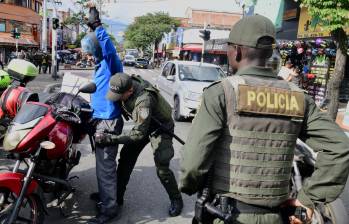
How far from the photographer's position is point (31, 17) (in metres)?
52.3

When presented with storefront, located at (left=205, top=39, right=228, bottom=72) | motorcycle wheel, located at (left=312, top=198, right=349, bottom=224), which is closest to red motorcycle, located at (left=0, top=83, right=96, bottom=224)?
motorcycle wheel, located at (left=312, top=198, right=349, bottom=224)

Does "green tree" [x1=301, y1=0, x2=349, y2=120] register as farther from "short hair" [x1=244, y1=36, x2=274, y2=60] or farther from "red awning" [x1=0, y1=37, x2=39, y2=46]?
"red awning" [x1=0, y1=37, x2=39, y2=46]

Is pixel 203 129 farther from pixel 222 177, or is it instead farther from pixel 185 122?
pixel 185 122

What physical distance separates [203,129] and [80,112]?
2337 mm

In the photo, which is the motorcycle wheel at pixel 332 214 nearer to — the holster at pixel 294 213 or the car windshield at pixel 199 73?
the holster at pixel 294 213

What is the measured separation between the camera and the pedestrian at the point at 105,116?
153 inches

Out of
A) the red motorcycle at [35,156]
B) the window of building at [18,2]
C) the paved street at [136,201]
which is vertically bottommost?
the paved street at [136,201]

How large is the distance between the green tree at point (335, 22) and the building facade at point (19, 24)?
1536 inches

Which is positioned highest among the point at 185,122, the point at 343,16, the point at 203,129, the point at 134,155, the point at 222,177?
the point at 343,16

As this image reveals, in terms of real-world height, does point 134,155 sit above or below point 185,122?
above

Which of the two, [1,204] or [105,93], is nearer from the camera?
[1,204]

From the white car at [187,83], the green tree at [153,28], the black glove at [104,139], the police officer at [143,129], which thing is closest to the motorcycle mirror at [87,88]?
the police officer at [143,129]

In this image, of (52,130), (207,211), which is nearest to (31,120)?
(52,130)

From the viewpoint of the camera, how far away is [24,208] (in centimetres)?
329
